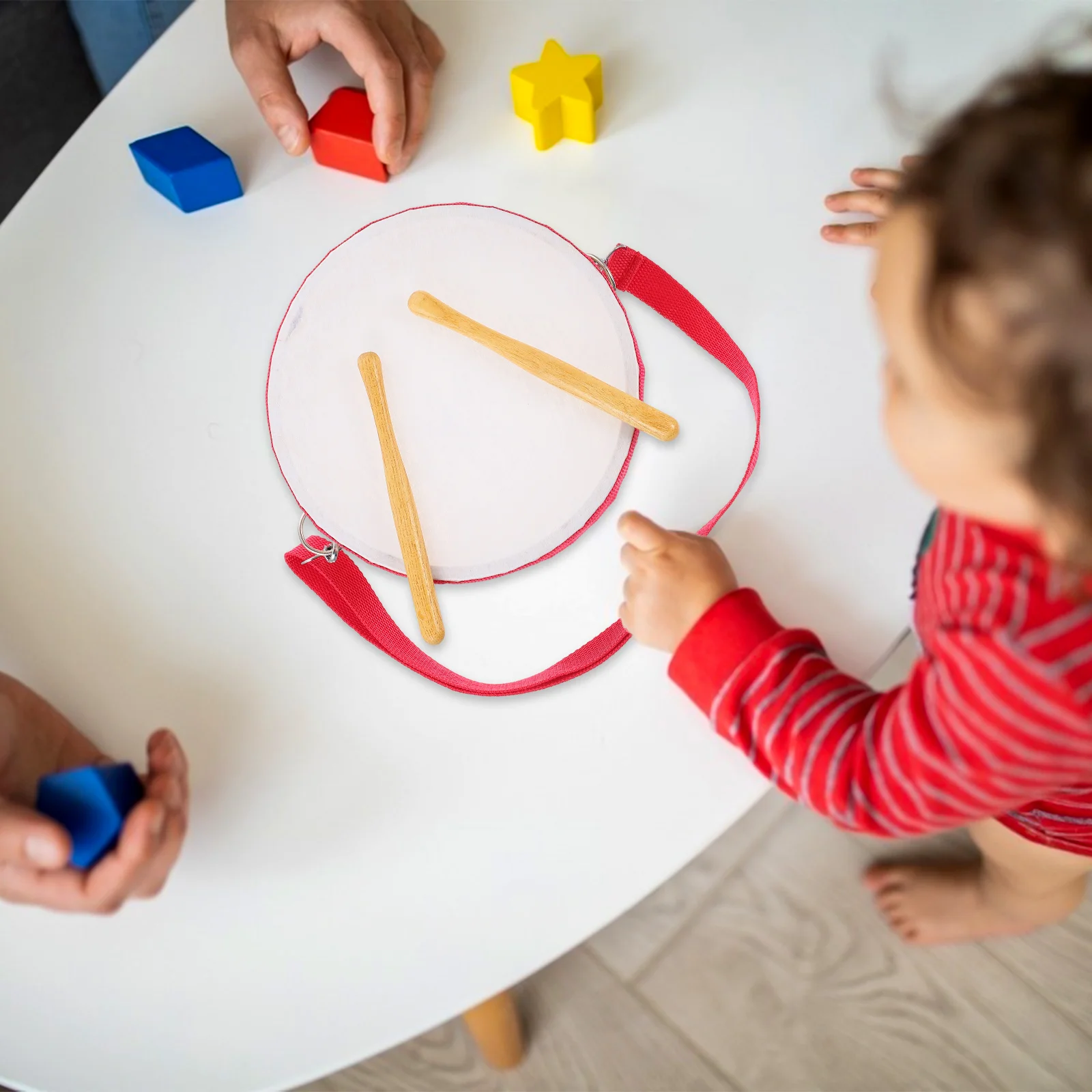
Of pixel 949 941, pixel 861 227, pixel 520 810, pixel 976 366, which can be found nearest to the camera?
pixel 976 366

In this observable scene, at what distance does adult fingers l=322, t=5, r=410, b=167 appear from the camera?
24.1 inches

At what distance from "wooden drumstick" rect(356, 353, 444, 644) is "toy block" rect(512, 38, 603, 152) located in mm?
191

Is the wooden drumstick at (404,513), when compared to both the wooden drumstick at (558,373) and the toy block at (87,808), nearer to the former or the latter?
the wooden drumstick at (558,373)

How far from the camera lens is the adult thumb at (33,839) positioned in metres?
0.42

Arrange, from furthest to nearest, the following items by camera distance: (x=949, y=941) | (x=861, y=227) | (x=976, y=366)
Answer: (x=949, y=941), (x=861, y=227), (x=976, y=366)

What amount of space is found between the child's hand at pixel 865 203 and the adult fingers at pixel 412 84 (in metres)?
0.26

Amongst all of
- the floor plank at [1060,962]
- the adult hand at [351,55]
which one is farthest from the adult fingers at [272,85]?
the floor plank at [1060,962]

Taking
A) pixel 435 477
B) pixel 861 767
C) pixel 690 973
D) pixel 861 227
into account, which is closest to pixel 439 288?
pixel 435 477

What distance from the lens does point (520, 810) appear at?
46 centimetres

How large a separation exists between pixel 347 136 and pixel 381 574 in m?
0.28

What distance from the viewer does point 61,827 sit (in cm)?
43

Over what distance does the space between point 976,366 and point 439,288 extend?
0.33 metres

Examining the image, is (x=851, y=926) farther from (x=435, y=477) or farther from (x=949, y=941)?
(x=435, y=477)

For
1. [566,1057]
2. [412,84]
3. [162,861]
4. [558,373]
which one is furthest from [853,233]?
[566,1057]
